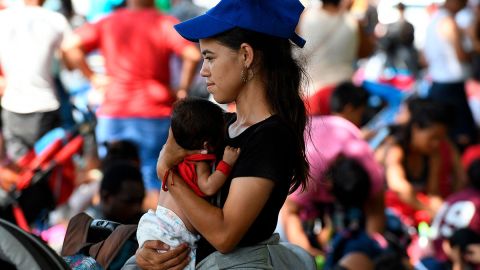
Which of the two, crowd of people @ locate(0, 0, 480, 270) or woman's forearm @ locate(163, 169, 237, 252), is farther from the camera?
crowd of people @ locate(0, 0, 480, 270)

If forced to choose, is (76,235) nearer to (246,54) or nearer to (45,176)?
(246,54)

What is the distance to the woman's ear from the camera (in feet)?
12.2

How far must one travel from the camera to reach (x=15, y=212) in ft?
25.7

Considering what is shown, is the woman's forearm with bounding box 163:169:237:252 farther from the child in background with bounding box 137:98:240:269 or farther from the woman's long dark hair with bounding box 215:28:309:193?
the woman's long dark hair with bounding box 215:28:309:193

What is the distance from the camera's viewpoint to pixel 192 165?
3.70m

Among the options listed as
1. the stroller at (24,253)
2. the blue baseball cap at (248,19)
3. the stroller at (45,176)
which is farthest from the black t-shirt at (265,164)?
the stroller at (45,176)

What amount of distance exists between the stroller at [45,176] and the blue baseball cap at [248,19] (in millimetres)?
4220

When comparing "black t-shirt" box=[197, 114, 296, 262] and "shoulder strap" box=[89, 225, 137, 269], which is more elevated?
"black t-shirt" box=[197, 114, 296, 262]

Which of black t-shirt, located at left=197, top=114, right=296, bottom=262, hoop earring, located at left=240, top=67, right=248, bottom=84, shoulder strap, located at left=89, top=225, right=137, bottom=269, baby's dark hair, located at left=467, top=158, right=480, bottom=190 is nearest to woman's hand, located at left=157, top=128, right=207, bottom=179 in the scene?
black t-shirt, located at left=197, top=114, right=296, bottom=262

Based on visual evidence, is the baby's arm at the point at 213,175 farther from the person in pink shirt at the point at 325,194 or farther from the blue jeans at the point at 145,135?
the blue jeans at the point at 145,135

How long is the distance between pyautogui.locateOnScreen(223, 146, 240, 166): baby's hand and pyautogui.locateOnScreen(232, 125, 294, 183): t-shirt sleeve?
0.05 ft

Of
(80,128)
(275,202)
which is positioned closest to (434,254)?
(80,128)

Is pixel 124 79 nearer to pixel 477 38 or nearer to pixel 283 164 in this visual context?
pixel 477 38

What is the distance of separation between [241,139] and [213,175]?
154mm
